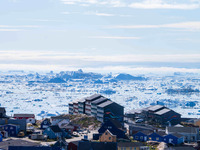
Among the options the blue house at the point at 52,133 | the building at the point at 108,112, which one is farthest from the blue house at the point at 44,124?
the building at the point at 108,112

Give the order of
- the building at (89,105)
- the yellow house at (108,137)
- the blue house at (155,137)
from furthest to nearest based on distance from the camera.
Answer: the building at (89,105) → the blue house at (155,137) → the yellow house at (108,137)

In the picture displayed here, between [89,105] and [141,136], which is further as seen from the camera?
[89,105]

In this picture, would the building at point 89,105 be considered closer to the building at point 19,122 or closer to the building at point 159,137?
the building at point 19,122

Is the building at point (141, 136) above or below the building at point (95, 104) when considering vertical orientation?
below

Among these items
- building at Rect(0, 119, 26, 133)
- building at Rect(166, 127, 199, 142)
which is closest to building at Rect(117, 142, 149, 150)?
building at Rect(166, 127, 199, 142)

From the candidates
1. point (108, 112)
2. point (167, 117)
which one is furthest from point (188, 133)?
point (108, 112)

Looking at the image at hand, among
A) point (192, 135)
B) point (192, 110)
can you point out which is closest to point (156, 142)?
point (192, 135)

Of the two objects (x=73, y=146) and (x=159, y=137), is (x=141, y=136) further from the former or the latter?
(x=73, y=146)

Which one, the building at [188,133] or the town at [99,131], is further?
the building at [188,133]

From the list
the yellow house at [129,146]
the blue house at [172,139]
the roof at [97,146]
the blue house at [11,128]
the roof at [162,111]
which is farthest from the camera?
the roof at [162,111]
